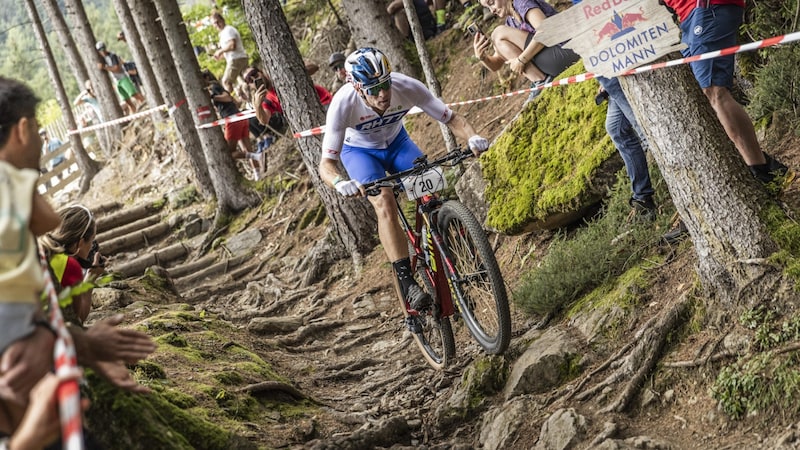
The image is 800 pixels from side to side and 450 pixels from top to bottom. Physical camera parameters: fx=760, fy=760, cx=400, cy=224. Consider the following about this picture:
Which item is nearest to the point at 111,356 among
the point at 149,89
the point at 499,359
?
the point at 499,359

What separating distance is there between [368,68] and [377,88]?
154 millimetres

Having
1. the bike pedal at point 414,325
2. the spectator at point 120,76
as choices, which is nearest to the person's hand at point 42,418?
the bike pedal at point 414,325

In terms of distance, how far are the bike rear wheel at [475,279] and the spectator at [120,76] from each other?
17.3 m

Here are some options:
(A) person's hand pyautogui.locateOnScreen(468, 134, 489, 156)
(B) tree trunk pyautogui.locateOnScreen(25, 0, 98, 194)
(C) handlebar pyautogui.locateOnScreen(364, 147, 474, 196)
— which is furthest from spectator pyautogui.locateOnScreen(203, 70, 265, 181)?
(A) person's hand pyautogui.locateOnScreen(468, 134, 489, 156)

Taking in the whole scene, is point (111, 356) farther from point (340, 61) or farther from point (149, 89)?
point (149, 89)

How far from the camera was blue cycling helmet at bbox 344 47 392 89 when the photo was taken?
5363 millimetres

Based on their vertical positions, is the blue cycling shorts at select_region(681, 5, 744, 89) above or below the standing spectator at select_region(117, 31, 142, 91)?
below

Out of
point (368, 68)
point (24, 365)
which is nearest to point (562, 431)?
point (24, 365)

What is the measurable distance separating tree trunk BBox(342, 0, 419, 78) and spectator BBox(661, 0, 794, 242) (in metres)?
6.52

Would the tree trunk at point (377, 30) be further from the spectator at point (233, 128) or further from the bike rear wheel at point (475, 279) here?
the bike rear wheel at point (475, 279)

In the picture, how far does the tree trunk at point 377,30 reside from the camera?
11258mm

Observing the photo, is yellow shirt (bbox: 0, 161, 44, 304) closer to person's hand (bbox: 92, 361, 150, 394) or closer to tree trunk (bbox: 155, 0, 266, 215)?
person's hand (bbox: 92, 361, 150, 394)

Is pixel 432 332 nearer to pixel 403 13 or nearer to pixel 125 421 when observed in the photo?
pixel 125 421

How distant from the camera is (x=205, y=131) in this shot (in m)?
13.1
